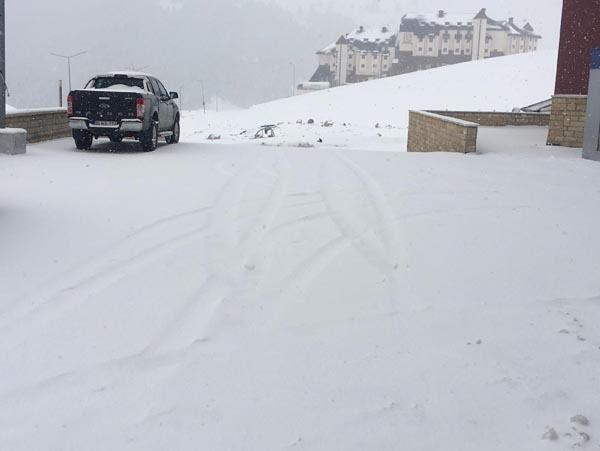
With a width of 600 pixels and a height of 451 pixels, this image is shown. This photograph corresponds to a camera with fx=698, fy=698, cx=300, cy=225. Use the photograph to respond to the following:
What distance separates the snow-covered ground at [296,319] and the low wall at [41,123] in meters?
7.41

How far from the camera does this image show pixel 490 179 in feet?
39.7

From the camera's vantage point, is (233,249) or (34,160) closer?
(233,249)

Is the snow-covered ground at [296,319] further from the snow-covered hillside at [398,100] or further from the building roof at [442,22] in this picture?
the building roof at [442,22]

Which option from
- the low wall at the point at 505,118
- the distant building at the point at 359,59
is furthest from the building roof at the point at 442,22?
the low wall at the point at 505,118

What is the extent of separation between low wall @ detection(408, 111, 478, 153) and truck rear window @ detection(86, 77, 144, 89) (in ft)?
25.9

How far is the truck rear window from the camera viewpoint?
17.3 metres

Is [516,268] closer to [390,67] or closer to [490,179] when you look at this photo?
[490,179]

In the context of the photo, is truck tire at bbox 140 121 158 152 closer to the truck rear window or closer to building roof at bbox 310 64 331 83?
the truck rear window

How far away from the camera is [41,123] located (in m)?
18.4

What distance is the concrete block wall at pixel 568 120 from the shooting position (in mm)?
18203

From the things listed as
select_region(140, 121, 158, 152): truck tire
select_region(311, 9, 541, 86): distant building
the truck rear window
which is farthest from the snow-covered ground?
select_region(311, 9, 541, 86): distant building

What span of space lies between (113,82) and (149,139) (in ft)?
7.14

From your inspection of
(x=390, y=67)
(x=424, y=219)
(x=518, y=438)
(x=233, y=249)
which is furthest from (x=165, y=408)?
(x=390, y=67)

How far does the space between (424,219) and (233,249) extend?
2689mm
